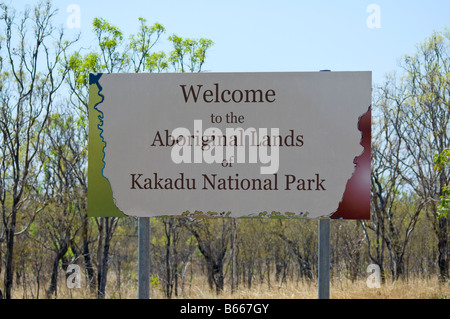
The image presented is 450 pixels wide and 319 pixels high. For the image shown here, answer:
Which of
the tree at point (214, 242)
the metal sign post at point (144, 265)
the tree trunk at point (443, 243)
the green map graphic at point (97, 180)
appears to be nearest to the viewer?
the metal sign post at point (144, 265)

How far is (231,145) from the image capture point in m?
6.48

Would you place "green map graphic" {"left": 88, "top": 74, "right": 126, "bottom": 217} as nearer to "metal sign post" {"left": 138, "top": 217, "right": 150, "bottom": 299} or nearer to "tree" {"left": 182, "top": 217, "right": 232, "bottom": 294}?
"metal sign post" {"left": 138, "top": 217, "right": 150, "bottom": 299}

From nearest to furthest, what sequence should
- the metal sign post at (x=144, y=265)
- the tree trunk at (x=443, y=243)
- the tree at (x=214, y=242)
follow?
1. the metal sign post at (x=144, y=265)
2. the tree trunk at (x=443, y=243)
3. the tree at (x=214, y=242)

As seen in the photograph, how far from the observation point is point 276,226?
83.1 feet

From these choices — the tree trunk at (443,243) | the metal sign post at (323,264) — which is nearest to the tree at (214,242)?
the tree trunk at (443,243)

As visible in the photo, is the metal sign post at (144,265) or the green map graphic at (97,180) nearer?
the metal sign post at (144,265)

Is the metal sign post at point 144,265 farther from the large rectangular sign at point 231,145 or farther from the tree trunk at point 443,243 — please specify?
the tree trunk at point 443,243

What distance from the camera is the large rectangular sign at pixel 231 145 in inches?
253

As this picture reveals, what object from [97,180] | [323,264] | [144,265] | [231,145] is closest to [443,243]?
[323,264]

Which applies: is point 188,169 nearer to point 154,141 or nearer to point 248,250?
point 154,141

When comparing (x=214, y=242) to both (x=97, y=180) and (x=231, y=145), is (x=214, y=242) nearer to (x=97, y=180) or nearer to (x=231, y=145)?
(x=97, y=180)

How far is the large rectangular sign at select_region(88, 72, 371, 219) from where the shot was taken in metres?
6.43

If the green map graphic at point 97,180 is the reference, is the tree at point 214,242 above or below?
below

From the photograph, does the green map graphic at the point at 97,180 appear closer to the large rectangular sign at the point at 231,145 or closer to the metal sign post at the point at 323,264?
the large rectangular sign at the point at 231,145
